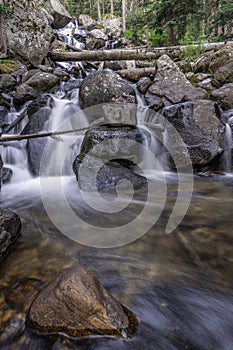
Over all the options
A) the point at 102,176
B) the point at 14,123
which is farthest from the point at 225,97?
the point at 14,123

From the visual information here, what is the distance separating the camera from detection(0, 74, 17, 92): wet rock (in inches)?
342

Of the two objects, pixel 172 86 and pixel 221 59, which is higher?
pixel 221 59

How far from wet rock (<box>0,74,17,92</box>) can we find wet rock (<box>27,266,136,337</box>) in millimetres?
8965

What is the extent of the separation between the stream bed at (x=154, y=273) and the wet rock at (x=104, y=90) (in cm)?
431

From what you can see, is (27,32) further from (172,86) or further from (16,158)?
(16,158)

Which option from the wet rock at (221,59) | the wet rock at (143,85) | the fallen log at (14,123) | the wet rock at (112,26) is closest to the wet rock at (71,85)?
the fallen log at (14,123)

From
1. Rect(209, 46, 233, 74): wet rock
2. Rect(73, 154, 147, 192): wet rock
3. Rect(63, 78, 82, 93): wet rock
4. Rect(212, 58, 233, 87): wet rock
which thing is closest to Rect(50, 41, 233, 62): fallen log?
Rect(209, 46, 233, 74): wet rock

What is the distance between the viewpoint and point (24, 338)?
1.59m

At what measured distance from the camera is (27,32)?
11.2 metres

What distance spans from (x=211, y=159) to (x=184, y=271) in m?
3.96

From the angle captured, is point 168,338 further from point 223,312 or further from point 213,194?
point 213,194

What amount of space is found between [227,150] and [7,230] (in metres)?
5.33

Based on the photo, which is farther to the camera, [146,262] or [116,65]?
[116,65]

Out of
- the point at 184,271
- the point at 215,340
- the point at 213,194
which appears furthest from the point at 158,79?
the point at 215,340
